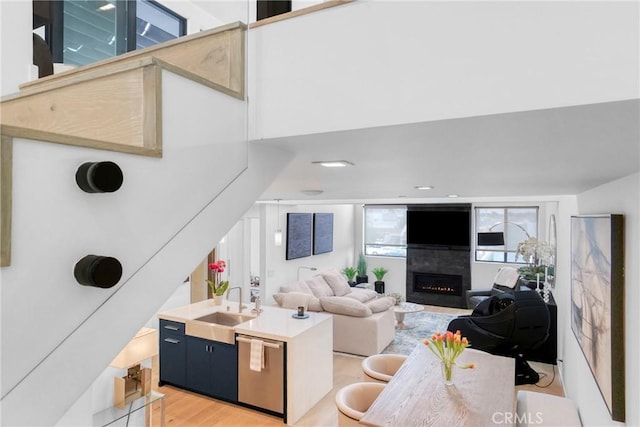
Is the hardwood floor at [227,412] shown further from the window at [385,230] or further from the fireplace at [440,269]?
the window at [385,230]

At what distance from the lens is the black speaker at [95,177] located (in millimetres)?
683

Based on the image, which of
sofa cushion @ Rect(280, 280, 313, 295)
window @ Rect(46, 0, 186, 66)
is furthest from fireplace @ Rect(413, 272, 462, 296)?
window @ Rect(46, 0, 186, 66)

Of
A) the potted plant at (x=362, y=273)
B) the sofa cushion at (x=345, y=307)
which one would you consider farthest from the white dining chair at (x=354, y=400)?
the potted plant at (x=362, y=273)

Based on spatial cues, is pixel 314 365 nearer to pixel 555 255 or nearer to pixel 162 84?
pixel 555 255

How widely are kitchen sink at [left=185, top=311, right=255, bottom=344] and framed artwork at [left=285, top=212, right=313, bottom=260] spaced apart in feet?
8.49

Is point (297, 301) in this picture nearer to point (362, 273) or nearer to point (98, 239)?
point (362, 273)

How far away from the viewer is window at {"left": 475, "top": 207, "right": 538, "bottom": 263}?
27.7 ft

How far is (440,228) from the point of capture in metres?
9.07

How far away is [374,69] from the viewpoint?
94cm

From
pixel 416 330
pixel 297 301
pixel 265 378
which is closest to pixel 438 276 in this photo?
pixel 416 330

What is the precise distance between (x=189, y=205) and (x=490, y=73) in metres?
0.77

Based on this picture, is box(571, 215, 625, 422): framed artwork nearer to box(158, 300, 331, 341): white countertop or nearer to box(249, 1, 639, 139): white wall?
box(249, 1, 639, 139): white wall

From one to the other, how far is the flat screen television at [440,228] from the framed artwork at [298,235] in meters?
2.75

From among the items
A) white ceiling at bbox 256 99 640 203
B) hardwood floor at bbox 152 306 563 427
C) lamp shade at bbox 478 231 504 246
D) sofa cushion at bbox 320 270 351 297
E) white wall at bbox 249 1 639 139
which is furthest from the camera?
lamp shade at bbox 478 231 504 246
